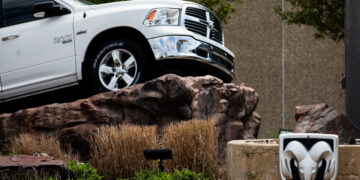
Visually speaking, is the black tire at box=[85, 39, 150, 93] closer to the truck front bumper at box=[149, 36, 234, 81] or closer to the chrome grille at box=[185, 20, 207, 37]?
the truck front bumper at box=[149, 36, 234, 81]

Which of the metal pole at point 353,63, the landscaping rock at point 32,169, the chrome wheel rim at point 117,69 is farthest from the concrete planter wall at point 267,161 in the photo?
the chrome wheel rim at point 117,69

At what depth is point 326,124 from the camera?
5277 millimetres

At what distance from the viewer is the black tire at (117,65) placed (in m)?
7.41

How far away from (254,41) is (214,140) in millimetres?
10547

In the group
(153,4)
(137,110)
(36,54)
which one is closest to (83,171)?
(137,110)

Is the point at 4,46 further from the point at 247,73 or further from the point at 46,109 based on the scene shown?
the point at 247,73

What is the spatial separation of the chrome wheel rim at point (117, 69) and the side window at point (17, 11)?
1433 mm

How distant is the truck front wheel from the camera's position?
7406 mm

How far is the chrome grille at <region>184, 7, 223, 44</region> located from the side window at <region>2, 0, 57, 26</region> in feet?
7.05

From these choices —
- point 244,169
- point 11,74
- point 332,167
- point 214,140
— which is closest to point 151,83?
point 214,140

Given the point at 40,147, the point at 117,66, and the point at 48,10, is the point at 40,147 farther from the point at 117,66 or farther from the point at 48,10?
the point at 48,10

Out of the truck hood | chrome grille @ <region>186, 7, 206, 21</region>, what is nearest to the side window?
the truck hood

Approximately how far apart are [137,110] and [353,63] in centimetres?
261

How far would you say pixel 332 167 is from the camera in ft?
14.2
